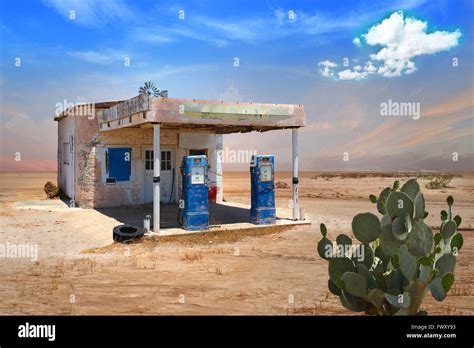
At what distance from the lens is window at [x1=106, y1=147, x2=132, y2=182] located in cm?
1719

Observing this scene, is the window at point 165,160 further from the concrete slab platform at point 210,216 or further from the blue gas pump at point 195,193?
the blue gas pump at point 195,193

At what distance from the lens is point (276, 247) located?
35.8ft

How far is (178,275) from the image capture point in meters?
8.23

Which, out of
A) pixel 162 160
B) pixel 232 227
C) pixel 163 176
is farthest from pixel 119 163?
pixel 232 227

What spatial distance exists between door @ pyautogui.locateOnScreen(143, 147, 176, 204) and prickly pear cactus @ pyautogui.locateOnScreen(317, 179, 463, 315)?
13.1 metres

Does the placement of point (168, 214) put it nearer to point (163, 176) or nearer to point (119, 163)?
point (163, 176)

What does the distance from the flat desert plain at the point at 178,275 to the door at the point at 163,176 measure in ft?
14.3

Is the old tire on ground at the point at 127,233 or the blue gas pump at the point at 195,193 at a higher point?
the blue gas pump at the point at 195,193

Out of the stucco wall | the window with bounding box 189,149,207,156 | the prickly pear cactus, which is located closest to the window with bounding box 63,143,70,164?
the stucco wall

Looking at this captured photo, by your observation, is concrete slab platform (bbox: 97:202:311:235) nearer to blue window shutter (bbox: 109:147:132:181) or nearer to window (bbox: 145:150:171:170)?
blue window shutter (bbox: 109:147:132:181)

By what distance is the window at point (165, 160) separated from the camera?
1798 centimetres

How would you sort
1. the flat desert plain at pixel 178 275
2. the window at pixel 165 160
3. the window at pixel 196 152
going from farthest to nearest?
the window at pixel 196 152 < the window at pixel 165 160 < the flat desert plain at pixel 178 275

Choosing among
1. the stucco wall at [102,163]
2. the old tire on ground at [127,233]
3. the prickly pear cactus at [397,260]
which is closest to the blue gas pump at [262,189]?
the old tire on ground at [127,233]
